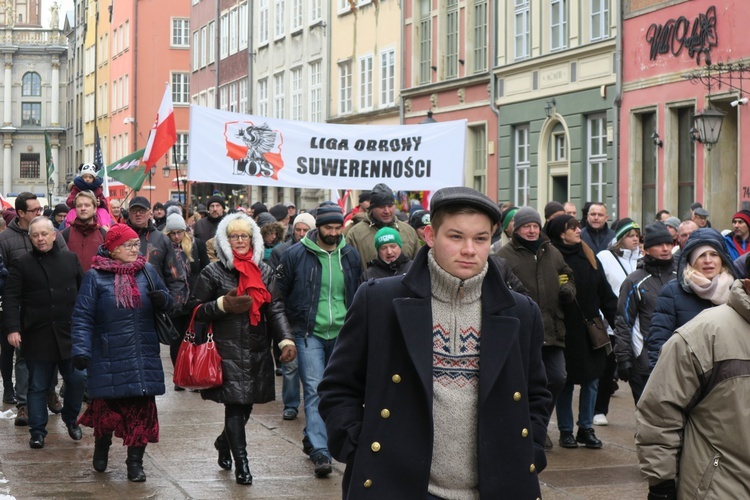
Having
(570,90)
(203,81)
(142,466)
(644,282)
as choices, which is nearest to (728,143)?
(570,90)

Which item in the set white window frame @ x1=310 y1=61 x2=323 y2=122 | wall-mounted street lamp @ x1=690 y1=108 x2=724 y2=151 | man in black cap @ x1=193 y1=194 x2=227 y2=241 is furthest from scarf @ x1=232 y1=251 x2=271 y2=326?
white window frame @ x1=310 y1=61 x2=323 y2=122

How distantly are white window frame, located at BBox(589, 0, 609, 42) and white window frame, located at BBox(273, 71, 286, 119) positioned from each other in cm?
2295

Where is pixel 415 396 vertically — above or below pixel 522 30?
below

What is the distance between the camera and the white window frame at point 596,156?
26.1m

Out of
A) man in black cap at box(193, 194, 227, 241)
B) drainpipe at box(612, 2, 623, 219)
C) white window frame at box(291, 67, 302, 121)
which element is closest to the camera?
man in black cap at box(193, 194, 227, 241)

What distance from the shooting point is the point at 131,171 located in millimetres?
20875

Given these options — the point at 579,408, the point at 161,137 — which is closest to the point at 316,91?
the point at 161,137

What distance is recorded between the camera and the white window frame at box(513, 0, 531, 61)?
29191mm

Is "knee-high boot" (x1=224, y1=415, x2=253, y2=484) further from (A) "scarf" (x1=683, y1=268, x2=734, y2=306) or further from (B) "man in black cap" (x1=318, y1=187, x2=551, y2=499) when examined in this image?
(B) "man in black cap" (x1=318, y1=187, x2=551, y2=499)

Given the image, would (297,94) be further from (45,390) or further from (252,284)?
(252,284)

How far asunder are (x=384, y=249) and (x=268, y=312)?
991mm

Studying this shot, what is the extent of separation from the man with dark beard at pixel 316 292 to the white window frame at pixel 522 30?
1991cm

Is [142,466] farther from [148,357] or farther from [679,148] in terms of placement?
[679,148]

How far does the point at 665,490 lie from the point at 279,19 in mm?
45141
